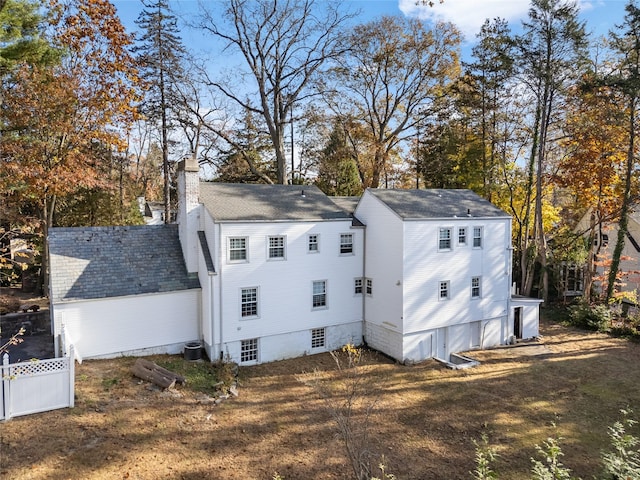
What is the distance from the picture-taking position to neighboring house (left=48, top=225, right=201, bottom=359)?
52.4 feet

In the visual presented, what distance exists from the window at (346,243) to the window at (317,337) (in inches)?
165

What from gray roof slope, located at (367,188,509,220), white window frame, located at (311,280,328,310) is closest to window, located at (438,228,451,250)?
gray roof slope, located at (367,188,509,220)

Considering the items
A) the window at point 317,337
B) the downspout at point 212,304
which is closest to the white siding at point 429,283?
the window at point 317,337

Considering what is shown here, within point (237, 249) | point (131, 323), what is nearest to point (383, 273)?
point (237, 249)

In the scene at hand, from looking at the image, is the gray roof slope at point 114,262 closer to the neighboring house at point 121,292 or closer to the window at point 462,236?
the neighboring house at point 121,292

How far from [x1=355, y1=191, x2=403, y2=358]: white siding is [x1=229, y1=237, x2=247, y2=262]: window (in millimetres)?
6871

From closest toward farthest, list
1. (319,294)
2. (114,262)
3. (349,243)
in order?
(114,262) → (319,294) → (349,243)

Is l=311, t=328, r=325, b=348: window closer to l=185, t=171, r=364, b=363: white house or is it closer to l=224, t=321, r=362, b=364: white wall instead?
l=185, t=171, r=364, b=363: white house

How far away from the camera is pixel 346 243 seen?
20.9m

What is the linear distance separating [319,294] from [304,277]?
131 centimetres

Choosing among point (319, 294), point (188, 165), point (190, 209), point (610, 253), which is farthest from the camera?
point (610, 253)

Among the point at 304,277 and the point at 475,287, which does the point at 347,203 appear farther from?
the point at 475,287

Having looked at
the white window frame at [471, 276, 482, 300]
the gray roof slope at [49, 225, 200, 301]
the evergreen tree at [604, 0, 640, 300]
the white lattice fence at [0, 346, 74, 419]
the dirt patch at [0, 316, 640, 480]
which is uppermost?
the evergreen tree at [604, 0, 640, 300]

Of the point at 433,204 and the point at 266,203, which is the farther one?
the point at 433,204
